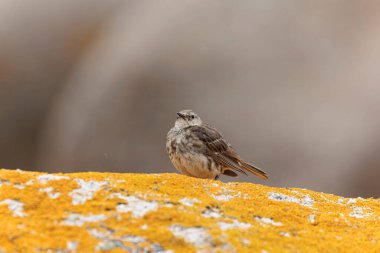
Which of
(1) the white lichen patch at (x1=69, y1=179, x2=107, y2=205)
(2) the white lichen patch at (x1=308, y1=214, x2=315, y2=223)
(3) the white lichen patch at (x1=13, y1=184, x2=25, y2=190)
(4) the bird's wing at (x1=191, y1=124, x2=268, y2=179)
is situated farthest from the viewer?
(4) the bird's wing at (x1=191, y1=124, x2=268, y2=179)

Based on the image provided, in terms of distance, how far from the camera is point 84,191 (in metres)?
4.04

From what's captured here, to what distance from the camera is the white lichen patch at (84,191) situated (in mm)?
3918

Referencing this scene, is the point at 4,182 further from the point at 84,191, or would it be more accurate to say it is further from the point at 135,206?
the point at 135,206

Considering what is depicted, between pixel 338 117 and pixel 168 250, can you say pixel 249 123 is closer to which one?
pixel 338 117

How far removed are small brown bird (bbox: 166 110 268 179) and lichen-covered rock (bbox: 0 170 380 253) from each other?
3604mm

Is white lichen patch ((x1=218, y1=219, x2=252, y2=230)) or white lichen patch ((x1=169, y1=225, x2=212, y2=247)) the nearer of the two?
white lichen patch ((x1=169, y1=225, x2=212, y2=247))

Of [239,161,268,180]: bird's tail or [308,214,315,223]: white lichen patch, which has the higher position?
Answer: [308,214,315,223]: white lichen patch

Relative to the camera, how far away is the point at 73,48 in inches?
532

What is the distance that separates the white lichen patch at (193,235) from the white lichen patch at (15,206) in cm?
88

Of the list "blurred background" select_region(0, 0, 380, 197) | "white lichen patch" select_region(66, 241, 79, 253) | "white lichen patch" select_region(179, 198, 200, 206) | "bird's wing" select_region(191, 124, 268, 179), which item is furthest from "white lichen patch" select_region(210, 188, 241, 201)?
"blurred background" select_region(0, 0, 380, 197)

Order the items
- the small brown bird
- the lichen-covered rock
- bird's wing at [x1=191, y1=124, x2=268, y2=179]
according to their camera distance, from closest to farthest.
Answer: the lichen-covered rock < the small brown bird < bird's wing at [x1=191, y1=124, x2=268, y2=179]

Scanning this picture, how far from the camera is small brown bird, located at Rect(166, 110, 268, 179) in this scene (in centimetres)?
839

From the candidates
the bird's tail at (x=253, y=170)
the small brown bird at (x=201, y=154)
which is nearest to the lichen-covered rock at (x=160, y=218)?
the small brown bird at (x=201, y=154)

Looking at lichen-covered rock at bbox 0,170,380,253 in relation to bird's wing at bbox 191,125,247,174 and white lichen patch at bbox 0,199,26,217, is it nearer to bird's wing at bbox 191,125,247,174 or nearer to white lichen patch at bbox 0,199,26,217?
white lichen patch at bbox 0,199,26,217
